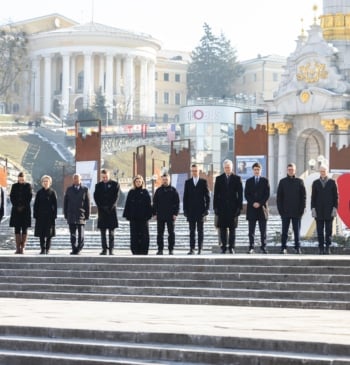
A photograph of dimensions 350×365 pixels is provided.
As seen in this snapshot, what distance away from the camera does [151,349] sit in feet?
42.5

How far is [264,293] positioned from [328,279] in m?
0.96

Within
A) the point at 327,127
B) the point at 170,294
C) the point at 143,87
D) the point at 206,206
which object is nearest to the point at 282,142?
the point at 327,127

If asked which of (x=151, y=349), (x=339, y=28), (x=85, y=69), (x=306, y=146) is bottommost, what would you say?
(x=151, y=349)

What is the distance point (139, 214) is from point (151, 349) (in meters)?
9.69

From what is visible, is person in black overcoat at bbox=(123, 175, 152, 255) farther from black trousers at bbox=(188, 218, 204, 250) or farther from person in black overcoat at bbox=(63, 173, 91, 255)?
person in black overcoat at bbox=(63, 173, 91, 255)

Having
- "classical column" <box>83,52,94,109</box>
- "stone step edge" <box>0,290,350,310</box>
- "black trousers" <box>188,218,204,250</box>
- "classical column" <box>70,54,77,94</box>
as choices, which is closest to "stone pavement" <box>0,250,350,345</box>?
"stone step edge" <box>0,290,350,310</box>

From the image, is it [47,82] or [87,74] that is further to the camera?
[47,82]

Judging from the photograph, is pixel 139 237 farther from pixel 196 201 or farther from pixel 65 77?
pixel 65 77

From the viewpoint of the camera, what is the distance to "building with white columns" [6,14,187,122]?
118312mm

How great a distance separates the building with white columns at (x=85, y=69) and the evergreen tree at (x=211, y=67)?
174 inches

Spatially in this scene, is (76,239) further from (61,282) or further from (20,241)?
(61,282)

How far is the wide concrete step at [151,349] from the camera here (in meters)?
12.3

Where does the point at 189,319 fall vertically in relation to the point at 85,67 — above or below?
below

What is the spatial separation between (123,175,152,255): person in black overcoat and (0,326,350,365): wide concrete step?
8429mm
